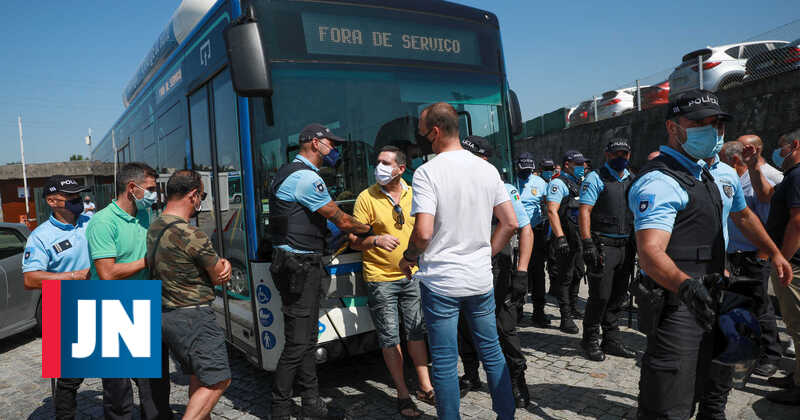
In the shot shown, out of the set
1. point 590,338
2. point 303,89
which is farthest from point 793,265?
point 303,89

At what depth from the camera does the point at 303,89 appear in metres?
3.60

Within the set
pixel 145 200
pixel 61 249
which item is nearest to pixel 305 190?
pixel 145 200

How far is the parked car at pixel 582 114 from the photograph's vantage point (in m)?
17.5

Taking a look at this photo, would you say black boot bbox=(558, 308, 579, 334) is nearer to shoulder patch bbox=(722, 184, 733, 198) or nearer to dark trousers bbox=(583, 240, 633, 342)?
dark trousers bbox=(583, 240, 633, 342)

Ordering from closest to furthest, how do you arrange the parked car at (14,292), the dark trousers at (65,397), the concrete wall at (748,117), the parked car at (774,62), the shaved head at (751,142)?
the dark trousers at (65,397)
the shaved head at (751,142)
the parked car at (14,292)
the parked car at (774,62)
the concrete wall at (748,117)

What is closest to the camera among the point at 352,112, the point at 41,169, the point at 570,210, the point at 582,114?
the point at 352,112

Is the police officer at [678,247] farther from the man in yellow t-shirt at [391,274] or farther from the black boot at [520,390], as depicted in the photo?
the man in yellow t-shirt at [391,274]

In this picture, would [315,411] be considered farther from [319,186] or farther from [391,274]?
[319,186]

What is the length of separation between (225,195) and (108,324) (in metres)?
1.83

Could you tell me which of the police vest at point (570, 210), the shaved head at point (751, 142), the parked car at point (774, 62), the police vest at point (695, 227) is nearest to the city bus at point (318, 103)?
the police vest at point (570, 210)

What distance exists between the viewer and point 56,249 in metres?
3.40

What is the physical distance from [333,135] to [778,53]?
11.3m

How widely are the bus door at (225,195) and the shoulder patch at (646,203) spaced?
2.73m

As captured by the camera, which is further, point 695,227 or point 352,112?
point 352,112
